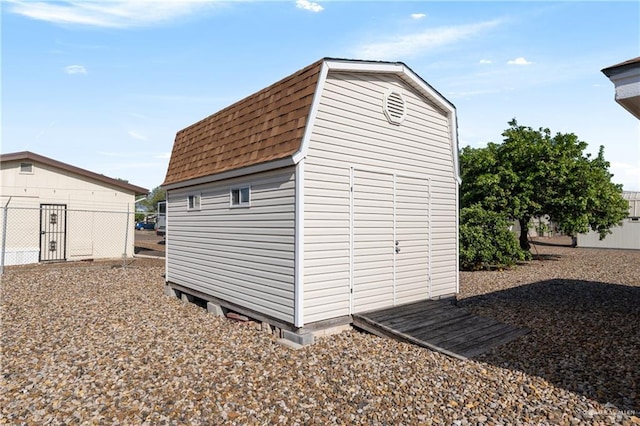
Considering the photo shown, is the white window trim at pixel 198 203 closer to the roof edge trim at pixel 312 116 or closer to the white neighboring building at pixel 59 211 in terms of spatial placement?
the roof edge trim at pixel 312 116

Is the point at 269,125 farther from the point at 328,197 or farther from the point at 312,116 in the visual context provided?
the point at 328,197

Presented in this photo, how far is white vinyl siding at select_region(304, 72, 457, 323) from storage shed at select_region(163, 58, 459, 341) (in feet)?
0.07

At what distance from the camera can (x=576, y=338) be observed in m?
6.43

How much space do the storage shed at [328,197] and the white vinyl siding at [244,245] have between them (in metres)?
0.03

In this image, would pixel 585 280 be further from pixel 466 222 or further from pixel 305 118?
pixel 305 118

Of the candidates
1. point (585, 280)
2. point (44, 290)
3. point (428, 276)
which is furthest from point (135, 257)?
point (585, 280)

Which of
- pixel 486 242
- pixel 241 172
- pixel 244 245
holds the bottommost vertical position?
pixel 486 242

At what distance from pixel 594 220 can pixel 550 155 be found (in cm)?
394

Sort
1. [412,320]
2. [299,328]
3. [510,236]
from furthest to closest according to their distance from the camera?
[510,236]
[412,320]
[299,328]

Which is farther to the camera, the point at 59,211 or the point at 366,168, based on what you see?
the point at 59,211

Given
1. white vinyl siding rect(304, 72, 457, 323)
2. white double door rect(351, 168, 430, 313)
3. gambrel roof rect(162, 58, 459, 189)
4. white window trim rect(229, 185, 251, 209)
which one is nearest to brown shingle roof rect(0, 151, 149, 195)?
gambrel roof rect(162, 58, 459, 189)

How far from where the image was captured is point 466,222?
15.7 meters

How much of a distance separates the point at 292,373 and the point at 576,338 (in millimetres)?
4749

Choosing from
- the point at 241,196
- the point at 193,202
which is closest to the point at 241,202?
the point at 241,196
